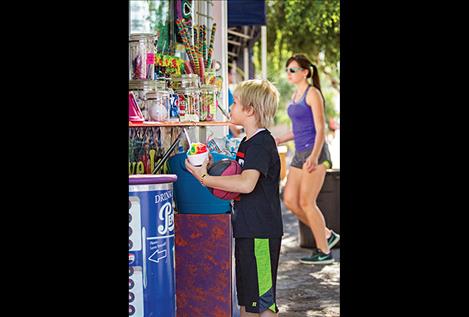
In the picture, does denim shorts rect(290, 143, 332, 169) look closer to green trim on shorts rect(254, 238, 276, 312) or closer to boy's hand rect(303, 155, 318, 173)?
boy's hand rect(303, 155, 318, 173)

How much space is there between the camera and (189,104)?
4316 millimetres

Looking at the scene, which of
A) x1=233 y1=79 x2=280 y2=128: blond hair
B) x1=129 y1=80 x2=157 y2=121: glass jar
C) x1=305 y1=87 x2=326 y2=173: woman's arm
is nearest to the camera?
x1=129 y1=80 x2=157 y2=121: glass jar

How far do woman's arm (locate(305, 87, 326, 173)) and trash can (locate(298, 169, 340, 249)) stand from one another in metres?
1.12

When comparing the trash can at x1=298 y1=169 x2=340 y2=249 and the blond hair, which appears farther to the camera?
the trash can at x1=298 y1=169 x2=340 y2=249

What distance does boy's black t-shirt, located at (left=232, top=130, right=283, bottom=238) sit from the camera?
4.05 m

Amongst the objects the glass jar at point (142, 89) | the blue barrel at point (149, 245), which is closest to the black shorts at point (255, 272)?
the blue barrel at point (149, 245)

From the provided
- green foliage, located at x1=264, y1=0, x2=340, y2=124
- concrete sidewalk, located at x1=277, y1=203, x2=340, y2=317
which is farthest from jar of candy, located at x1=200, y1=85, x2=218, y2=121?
green foliage, located at x1=264, y1=0, x2=340, y2=124

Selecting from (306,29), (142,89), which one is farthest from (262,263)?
(306,29)

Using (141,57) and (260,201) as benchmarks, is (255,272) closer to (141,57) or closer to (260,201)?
(260,201)

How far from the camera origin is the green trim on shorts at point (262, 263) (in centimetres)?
406

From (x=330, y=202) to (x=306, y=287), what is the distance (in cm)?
205
